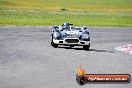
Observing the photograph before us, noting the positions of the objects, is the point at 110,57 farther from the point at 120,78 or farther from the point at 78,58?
the point at 120,78

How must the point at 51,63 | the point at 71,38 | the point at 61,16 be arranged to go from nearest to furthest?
the point at 51,63 → the point at 71,38 → the point at 61,16

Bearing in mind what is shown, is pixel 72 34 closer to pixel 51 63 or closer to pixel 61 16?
pixel 51 63

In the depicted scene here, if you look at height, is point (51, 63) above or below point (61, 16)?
above

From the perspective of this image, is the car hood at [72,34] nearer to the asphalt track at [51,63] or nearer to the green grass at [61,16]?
the asphalt track at [51,63]

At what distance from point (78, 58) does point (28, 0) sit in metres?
116

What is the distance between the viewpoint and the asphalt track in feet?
52.4

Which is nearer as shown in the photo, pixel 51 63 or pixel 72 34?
pixel 51 63

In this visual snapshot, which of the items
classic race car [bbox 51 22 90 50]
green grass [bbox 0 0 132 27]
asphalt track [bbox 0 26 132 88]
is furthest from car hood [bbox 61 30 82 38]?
green grass [bbox 0 0 132 27]

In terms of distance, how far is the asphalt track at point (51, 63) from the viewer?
628 inches

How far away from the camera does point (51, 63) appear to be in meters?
21.0

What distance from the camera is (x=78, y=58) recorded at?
23.0 metres

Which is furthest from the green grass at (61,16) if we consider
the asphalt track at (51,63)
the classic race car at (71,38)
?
the classic race car at (71,38)

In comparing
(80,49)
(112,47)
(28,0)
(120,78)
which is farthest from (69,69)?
(28,0)

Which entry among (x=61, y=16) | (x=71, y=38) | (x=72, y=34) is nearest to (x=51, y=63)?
(x=71, y=38)
